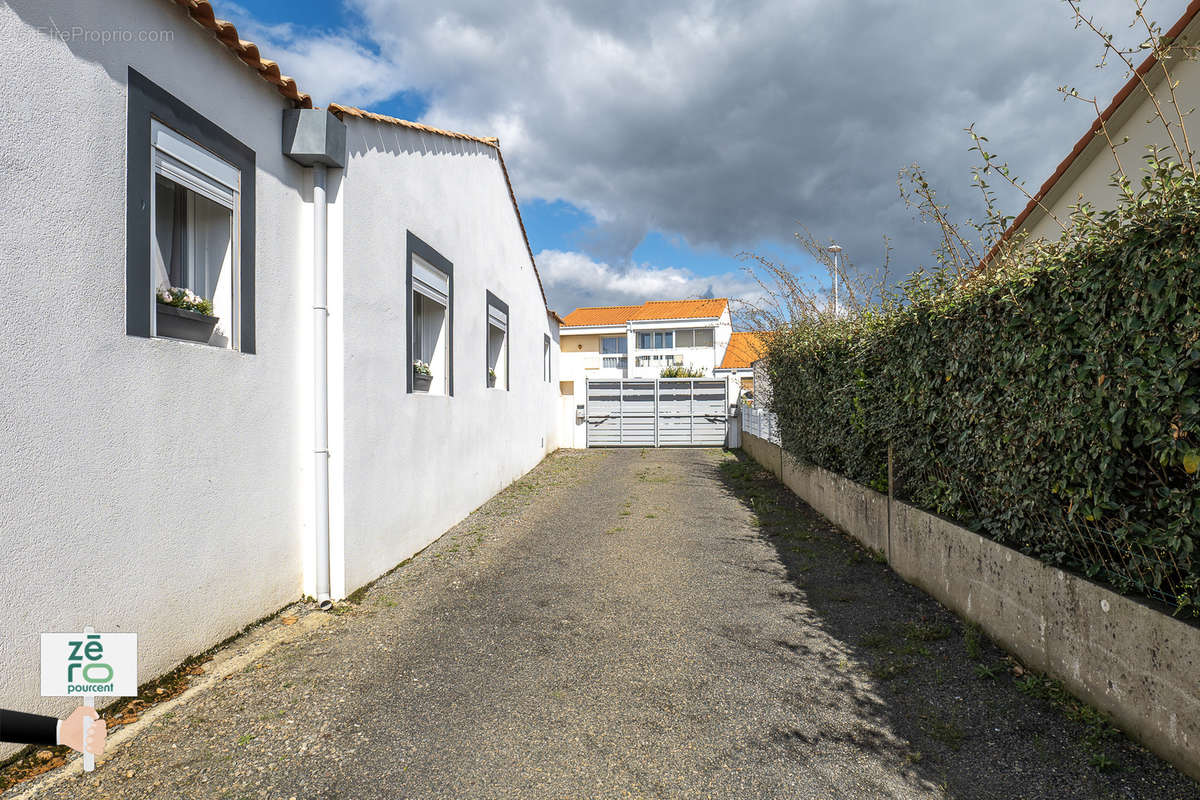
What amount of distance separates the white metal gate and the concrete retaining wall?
16436 mm

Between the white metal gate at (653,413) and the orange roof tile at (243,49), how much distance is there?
17413 millimetres

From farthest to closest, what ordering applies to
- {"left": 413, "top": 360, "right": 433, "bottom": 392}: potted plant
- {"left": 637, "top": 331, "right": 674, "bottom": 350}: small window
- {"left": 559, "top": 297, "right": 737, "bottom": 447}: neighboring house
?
{"left": 637, "top": 331, "right": 674, "bottom": 350}: small window
{"left": 559, "top": 297, "right": 737, "bottom": 447}: neighboring house
{"left": 413, "top": 360, "right": 433, "bottom": 392}: potted plant

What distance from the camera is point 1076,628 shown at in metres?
3.44

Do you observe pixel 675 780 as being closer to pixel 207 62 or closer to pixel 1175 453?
pixel 1175 453

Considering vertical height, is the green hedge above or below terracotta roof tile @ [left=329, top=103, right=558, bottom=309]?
below

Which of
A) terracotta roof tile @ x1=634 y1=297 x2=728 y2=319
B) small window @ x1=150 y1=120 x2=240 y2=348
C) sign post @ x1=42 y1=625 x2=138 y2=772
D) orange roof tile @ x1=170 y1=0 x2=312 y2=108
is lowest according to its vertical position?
sign post @ x1=42 y1=625 x2=138 y2=772

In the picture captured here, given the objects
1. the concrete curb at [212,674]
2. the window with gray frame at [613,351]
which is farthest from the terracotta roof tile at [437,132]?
the window with gray frame at [613,351]

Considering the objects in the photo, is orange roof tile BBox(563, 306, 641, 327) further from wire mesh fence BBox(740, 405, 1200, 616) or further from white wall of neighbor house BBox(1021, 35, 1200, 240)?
wire mesh fence BBox(740, 405, 1200, 616)

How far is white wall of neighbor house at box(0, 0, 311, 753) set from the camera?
3.01 m

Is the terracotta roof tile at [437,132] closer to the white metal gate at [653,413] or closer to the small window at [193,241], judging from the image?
the small window at [193,241]

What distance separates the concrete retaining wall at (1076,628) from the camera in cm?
279

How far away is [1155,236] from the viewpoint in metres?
2.80

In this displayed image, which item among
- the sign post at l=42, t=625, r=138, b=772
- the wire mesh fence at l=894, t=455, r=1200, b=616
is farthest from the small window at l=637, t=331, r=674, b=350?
the sign post at l=42, t=625, r=138, b=772

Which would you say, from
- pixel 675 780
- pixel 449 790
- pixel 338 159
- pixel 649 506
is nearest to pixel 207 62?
pixel 338 159
